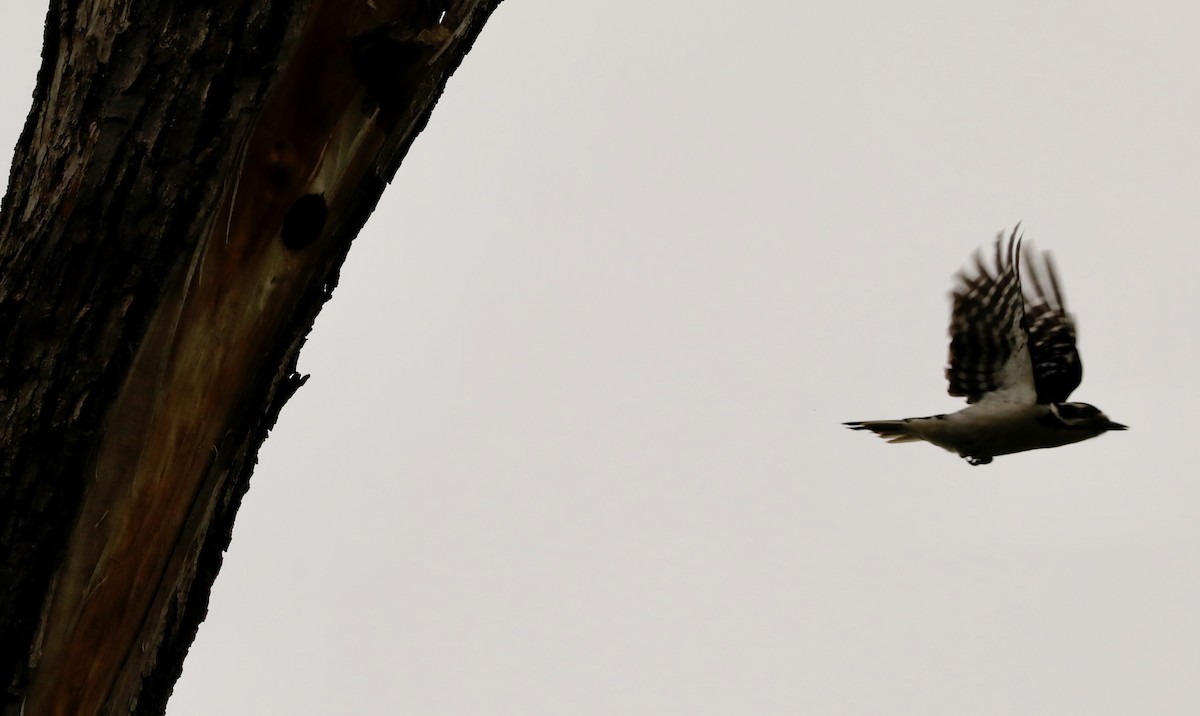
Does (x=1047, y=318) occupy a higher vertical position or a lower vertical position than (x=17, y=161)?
higher

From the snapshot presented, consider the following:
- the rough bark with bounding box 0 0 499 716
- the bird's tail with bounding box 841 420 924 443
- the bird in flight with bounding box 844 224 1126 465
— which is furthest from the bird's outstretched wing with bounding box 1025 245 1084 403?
the rough bark with bounding box 0 0 499 716

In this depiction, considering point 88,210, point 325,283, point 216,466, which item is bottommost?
point 216,466

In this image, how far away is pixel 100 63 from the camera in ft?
7.38

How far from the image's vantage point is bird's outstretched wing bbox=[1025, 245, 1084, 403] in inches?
267

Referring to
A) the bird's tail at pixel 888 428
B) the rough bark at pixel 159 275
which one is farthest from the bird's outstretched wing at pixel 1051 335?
the rough bark at pixel 159 275

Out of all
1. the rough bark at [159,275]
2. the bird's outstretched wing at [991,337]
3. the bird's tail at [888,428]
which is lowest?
the rough bark at [159,275]

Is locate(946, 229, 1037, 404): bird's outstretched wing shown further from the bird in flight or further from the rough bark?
the rough bark

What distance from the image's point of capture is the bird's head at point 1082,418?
630 centimetres

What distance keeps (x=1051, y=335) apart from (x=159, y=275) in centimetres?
586

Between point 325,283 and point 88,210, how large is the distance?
1.67ft

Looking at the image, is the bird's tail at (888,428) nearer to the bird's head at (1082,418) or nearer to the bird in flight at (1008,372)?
the bird in flight at (1008,372)

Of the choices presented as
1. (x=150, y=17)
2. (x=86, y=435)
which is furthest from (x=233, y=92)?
(x=86, y=435)

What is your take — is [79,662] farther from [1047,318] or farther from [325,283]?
[1047,318]

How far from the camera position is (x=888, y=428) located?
22.6 feet
